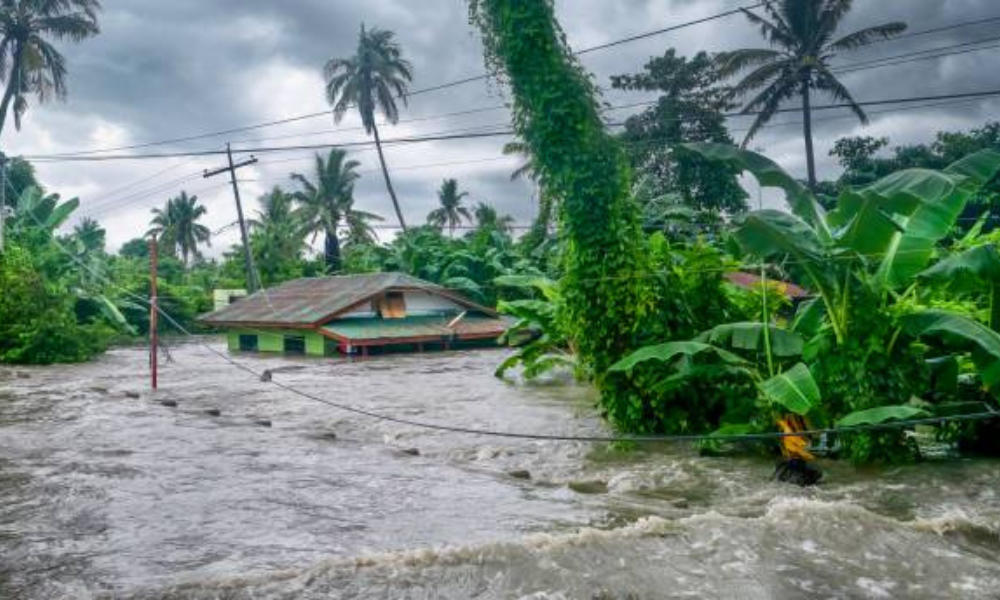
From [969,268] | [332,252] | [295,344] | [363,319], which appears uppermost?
[332,252]

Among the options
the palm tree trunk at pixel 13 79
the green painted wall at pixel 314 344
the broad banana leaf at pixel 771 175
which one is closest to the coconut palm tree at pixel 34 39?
the palm tree trunk at pixel 13 79

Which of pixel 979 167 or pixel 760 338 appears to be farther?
pixel 760 338

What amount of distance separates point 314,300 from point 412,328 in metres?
4.48

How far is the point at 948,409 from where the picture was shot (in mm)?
9430

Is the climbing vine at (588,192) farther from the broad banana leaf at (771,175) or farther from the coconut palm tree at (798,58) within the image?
Result: the coconut palm tree at (798,58)

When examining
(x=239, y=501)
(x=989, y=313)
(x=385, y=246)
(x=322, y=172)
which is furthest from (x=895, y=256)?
(x=322, y=172)

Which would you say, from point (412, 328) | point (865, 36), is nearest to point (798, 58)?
point (865, 36)

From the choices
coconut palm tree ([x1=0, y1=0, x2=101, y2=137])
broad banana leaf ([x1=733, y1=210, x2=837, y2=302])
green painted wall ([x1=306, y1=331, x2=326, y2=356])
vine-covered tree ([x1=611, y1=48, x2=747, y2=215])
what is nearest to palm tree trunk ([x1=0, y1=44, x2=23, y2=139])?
coconut palm tree ([x1=0, y1=0, x2=101, y2=137])

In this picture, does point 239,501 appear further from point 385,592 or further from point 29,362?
point 29,362

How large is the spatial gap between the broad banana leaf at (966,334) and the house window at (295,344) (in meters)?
23.9

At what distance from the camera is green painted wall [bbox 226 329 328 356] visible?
28.5 m

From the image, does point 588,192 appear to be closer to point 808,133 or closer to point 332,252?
point 808,133

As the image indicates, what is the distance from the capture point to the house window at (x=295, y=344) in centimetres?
2984

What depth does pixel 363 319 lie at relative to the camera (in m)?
28.7
